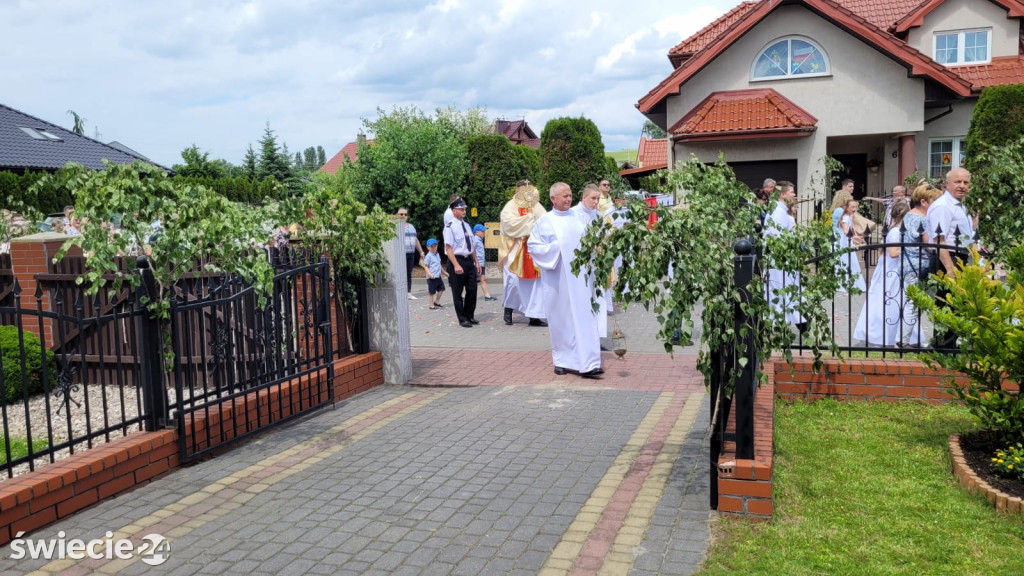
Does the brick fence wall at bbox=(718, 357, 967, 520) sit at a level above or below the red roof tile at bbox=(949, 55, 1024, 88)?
below

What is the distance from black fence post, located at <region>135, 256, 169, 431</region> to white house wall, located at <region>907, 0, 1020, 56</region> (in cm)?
2353

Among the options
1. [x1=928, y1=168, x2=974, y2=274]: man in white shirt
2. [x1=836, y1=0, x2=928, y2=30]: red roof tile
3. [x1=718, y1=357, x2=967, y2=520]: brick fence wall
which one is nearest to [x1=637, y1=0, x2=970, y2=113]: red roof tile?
[x1=836, y1=0, x2=928, y2=30]: red roof tile

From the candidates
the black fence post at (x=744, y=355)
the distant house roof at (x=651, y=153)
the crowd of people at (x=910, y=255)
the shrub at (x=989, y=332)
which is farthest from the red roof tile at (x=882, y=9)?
the black fence post at (x=744, y=355)

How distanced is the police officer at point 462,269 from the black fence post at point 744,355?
8131 millimetres

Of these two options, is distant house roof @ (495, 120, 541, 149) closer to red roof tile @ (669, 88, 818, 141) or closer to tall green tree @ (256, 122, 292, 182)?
Answer: tall green tree @ (256, 122, 292, 182)

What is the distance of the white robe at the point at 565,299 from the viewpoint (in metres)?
8.44

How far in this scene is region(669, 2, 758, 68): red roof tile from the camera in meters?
25.1

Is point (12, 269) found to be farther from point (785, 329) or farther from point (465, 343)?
point (785, 329)

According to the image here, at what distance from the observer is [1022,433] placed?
184 inches

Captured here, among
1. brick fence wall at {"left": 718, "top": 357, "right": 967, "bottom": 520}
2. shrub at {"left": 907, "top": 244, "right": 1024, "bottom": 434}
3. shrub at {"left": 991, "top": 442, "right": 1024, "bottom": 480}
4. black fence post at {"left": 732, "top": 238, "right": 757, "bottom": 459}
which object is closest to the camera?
black fence post at {"left": 732, "top": 238, "right": 757, "bottom": 459}

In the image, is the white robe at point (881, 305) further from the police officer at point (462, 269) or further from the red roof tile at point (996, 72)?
the red roof tile at point (996, 72)

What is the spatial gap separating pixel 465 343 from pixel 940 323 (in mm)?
6517

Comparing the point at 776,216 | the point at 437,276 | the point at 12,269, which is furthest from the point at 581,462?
the point at 437,276

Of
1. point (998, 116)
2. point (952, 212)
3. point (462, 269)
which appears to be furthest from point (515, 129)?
point (952, 212)
